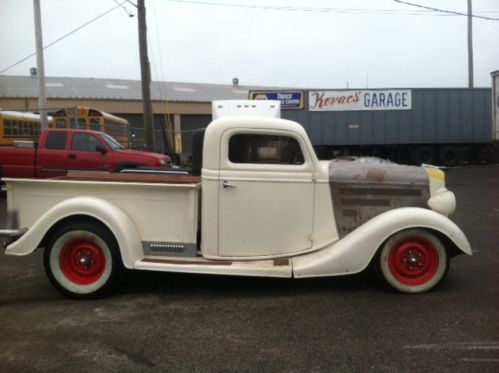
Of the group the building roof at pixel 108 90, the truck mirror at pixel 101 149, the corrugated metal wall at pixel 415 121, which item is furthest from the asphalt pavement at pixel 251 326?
the building roof at pixel 108 90

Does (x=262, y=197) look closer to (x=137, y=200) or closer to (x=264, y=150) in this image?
(x=264, y=150)

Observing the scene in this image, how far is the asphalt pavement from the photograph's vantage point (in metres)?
3.55

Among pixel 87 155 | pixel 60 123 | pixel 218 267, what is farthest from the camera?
pixel 60 123

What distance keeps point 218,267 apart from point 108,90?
115ft

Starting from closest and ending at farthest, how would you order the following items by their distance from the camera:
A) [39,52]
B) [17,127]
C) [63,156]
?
[63,156]
[39,52]
[17,127]

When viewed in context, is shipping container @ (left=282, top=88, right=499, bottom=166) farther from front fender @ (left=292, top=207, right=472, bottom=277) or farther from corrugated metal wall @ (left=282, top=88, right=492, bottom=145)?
front fender @ (left=292, top=207, right=472, bottom=277)

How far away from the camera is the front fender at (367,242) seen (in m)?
4.88

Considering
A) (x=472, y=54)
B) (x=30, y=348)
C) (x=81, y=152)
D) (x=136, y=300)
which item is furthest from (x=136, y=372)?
(x=472, y=54)

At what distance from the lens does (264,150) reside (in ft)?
16.8

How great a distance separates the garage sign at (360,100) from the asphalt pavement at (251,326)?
16.1 meters

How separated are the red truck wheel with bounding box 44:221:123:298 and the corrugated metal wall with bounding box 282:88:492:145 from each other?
671 inches

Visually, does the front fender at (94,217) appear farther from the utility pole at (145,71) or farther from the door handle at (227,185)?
the utility pole at (145,71)

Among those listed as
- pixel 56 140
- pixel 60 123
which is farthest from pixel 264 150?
pixel 60 123

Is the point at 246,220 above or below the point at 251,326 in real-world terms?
above
